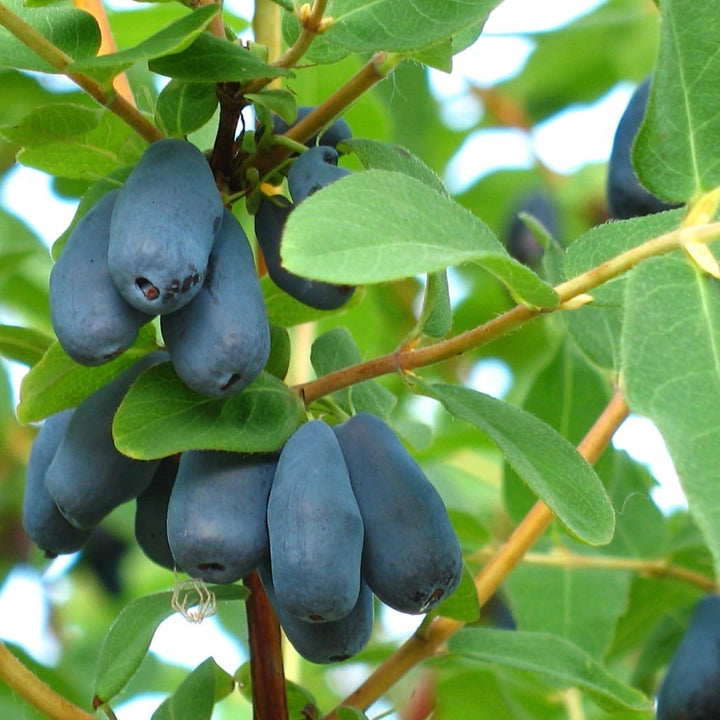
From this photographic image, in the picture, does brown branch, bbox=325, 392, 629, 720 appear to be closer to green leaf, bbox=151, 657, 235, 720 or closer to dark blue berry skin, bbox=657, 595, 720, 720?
green leaf, bbox=151, 657, 235, 720

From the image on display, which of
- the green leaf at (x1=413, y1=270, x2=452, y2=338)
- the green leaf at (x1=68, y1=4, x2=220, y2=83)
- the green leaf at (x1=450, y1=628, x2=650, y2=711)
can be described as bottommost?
the green leaf at (x1=450, y1=628, x2=650, y2=711)

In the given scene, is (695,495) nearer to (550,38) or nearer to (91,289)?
(91,289)

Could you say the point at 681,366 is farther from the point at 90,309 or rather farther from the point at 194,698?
the point at 194,698

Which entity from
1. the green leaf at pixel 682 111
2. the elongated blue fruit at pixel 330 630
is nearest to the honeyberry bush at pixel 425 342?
the green leaf at pixel 682 111

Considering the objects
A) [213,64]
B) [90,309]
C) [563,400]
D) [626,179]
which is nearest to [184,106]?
[213,64]

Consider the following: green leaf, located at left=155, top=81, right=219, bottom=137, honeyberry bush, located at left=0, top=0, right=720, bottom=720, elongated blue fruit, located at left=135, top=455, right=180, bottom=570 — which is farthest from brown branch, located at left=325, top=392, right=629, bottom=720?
green leaf, located at left=155, top=81, right=219, bottom=137

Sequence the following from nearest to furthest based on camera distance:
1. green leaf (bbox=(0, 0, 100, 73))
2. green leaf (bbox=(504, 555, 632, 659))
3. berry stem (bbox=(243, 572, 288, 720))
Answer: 1. green leaf (bbox=(0, 0, 100, 73))
2. berry stem (bbox=(243, 572, 288, 720))
3. green leaf (bbox=(504, 555, 632, 659))

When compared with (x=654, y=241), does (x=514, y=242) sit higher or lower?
lower

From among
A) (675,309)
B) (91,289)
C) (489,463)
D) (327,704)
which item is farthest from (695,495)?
(489,463)
